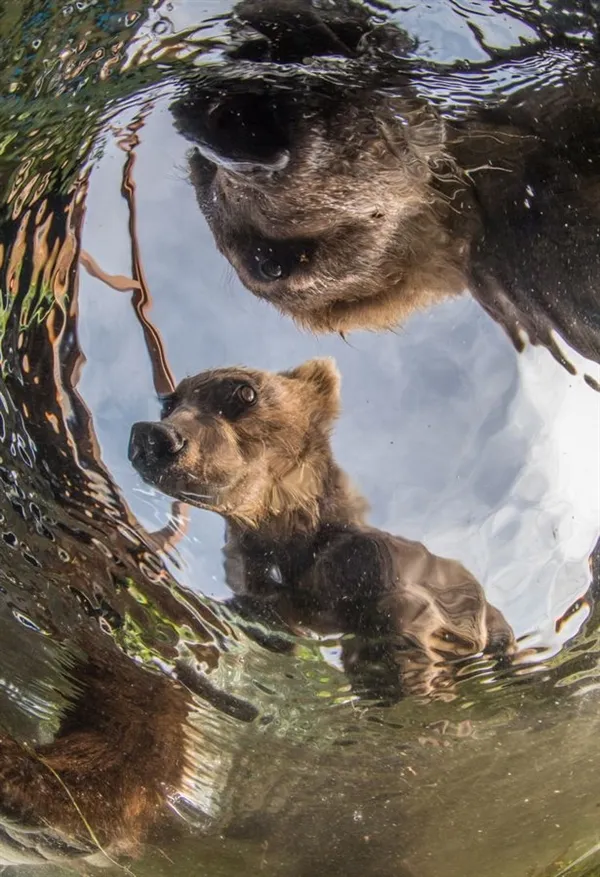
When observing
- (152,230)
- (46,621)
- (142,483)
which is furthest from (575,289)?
(46,621)

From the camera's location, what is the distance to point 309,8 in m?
1.54

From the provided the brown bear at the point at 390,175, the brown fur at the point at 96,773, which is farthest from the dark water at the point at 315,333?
the brown fur at the point at 96,773

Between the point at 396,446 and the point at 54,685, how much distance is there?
1816 millimetres

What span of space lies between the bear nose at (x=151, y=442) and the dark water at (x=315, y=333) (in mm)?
37

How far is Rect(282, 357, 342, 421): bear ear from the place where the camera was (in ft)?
6.57

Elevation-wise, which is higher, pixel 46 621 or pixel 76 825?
pixel 46 621

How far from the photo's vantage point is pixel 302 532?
2283 millimetres

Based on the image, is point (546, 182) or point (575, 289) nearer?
point (546, 182)

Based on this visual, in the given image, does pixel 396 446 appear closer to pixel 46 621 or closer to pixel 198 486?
pixel 198 486

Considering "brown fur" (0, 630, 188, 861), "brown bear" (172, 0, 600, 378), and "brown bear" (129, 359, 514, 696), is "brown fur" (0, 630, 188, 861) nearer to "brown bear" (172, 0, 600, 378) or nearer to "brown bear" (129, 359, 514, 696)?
"brown bear" (129, 359, 514, 696)

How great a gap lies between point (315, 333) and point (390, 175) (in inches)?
15.7

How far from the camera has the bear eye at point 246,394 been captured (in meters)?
2.19

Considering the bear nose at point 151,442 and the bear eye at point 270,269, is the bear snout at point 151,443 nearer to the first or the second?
the bear nose at point 151,442

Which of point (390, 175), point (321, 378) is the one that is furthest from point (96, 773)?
point (390, 175)
